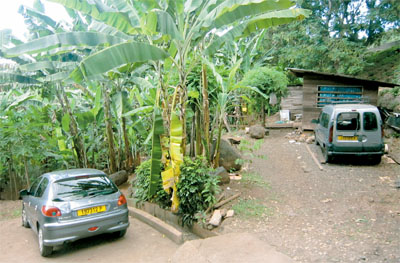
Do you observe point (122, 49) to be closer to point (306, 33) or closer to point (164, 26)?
point (164, 26)

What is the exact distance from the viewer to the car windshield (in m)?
5.48

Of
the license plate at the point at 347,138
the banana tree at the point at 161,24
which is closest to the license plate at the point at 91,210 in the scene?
the banana tree at the point at 161,24

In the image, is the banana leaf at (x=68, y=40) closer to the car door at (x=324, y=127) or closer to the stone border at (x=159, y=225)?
the stone border at (x=159, y=225)


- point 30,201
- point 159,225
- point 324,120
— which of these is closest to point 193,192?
point 159,225

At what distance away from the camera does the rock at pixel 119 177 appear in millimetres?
10498

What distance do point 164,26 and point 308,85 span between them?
12.3 meters

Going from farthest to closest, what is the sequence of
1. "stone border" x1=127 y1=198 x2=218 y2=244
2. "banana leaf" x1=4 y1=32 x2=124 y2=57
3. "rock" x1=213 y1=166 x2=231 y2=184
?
"rock" x1=213 y1=166 x2=231 y2=184, "stone border" x1=127 y1=198 x2=218 y2=244, "banana leaf" x1=4 y1=32 x2=124 y2=57

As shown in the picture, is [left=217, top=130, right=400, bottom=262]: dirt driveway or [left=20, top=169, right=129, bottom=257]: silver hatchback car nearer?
[left=217, top=130, right=400, bottom=262]: dirt driveway

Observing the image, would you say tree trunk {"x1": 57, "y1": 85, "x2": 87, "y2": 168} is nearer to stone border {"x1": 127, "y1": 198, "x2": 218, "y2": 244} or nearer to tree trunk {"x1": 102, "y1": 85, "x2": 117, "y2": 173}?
tree trunk {"x1": 102, "y1": 85, "x2": 117, "y2": 173}

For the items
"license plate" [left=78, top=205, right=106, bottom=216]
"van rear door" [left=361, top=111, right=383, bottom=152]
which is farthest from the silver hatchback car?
"van rear door" [left=361, top=111, right=383, bottom=152]

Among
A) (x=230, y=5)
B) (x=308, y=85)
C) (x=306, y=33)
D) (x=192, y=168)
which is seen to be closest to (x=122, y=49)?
(x=230, y=5)

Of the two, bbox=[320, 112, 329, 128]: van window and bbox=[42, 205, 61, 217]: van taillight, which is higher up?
bbox=[320, 112, 329, 128]: van window

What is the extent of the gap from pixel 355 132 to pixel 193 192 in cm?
613

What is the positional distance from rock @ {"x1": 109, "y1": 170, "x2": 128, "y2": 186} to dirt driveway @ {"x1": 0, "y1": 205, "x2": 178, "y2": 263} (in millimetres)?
3729
